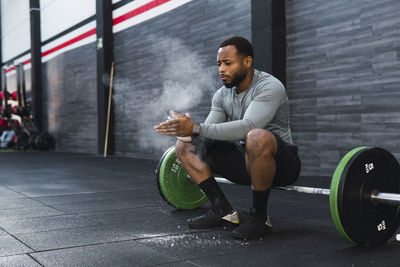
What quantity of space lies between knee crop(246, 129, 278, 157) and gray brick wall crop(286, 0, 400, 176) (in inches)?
86.2

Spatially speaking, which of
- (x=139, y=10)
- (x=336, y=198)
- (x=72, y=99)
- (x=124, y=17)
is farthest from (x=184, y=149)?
(x=72, y=99)

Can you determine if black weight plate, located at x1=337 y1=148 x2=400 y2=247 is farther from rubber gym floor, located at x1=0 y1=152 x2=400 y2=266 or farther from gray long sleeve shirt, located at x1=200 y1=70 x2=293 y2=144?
gray long sleeve shirt, located at x1=200 y1=70 x2=293 y2=144

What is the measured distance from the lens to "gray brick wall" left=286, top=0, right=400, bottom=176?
12.5ft

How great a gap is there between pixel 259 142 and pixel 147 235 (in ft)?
2.23

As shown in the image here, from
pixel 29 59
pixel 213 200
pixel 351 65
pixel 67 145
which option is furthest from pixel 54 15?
pixel 213 200

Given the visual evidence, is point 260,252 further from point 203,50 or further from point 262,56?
point 203,50

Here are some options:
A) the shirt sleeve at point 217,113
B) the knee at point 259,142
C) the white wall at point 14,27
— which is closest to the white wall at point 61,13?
the white wall at point 14,27

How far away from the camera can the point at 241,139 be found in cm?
213

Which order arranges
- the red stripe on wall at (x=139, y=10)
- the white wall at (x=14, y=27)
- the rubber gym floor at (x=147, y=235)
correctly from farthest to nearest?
1. the white wall at (x=14, y=27)
2. the red stripe on wall at (x=139, y=10)
3. the rubber gym floor at (x=147, y=235)

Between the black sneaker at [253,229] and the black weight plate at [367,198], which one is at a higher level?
the black weight plate at [367,198]

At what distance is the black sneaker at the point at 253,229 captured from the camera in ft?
6.58

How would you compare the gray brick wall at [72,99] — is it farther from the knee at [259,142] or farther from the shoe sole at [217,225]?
the knee at [259,142]

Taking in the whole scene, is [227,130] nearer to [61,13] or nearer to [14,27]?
[61,13]

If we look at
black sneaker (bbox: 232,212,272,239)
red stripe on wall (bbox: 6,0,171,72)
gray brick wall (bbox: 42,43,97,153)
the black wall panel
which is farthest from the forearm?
gray brick wall (bbox: 42,43,97,153)
